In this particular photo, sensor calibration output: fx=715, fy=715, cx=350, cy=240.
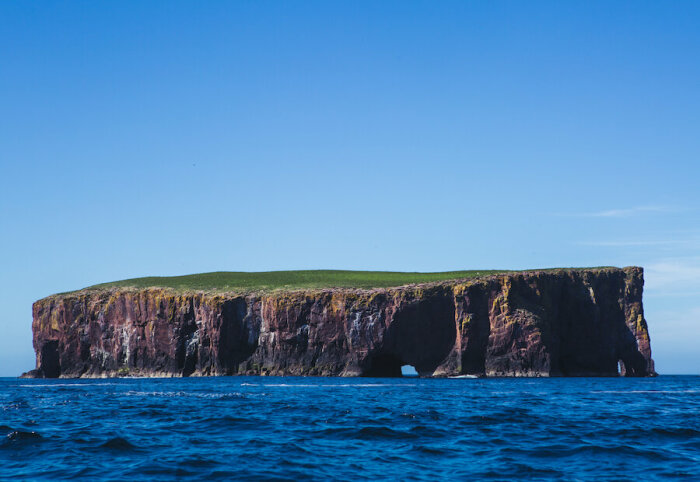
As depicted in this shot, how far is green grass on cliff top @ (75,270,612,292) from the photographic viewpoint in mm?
117438

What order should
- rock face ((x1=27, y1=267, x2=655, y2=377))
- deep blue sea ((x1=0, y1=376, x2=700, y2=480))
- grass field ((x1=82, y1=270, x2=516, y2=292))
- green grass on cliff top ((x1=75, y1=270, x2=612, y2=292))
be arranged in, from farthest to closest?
grass field ((x1=82, y1=270, x2=516, y2=292))
green grass on cliff top ((x1=75, y1=270, x2=612, y2=292))
rock face ((x1=27, y1=267, x2=655, y2=377))
deep blue sea ((x1=0, y1=376, x2=700, y2=480))

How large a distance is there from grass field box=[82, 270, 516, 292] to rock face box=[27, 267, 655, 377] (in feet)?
A: 18.0

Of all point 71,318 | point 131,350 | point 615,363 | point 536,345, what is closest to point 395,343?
point 536,345

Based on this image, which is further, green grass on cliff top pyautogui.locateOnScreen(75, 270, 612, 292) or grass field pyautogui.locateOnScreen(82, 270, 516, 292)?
grass field pyautogui.locateOnScreen(82, 270, 516, 292)

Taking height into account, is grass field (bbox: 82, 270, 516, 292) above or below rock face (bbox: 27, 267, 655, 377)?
above

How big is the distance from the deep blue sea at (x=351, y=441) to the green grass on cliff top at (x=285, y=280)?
7228cm

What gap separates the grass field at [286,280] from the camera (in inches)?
4633

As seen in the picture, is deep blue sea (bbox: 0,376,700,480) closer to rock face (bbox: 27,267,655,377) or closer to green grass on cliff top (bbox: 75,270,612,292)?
rock face (bbox: 27,267,655,377)

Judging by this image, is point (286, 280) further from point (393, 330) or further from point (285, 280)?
point (393, 330)

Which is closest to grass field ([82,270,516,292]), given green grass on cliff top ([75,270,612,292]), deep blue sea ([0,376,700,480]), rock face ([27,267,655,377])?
green grass on cliff top ([75,270,612,292])

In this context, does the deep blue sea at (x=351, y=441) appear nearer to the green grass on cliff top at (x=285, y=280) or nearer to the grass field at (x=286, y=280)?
the green grass on cliff top at (x=285, y=280)

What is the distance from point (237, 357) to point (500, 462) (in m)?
92.3

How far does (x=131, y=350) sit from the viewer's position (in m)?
117

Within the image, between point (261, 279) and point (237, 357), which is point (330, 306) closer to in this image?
point (237, 357)
